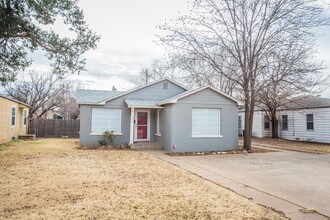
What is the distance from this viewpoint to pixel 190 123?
1403cm

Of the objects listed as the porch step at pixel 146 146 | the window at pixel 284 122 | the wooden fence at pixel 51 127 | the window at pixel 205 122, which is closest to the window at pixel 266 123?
the window at pixel 284 122

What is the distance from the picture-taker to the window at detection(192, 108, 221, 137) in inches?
565

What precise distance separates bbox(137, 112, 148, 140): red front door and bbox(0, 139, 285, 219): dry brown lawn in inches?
317

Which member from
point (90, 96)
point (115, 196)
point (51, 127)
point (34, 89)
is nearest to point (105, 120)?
point (90, 96)

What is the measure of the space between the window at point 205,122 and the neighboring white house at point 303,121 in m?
9.92

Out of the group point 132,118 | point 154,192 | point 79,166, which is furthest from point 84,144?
point 154,192

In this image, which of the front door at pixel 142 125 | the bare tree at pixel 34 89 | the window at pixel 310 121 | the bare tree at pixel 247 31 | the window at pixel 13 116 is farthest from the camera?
the bare tree at pixel 34 89

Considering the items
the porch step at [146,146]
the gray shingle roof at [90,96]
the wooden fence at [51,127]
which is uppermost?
the gray shingle roof at [90,96]

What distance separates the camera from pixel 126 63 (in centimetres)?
3828

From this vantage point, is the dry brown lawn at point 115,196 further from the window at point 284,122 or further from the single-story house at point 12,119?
the window at point 284,122

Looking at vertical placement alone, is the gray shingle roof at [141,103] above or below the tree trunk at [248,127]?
above

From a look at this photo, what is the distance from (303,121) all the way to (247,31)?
36.4 feet

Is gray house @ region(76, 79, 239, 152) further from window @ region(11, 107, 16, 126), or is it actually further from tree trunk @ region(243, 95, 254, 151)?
window @ region(11, 107, 16, 126)

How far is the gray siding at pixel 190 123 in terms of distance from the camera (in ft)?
45.2
